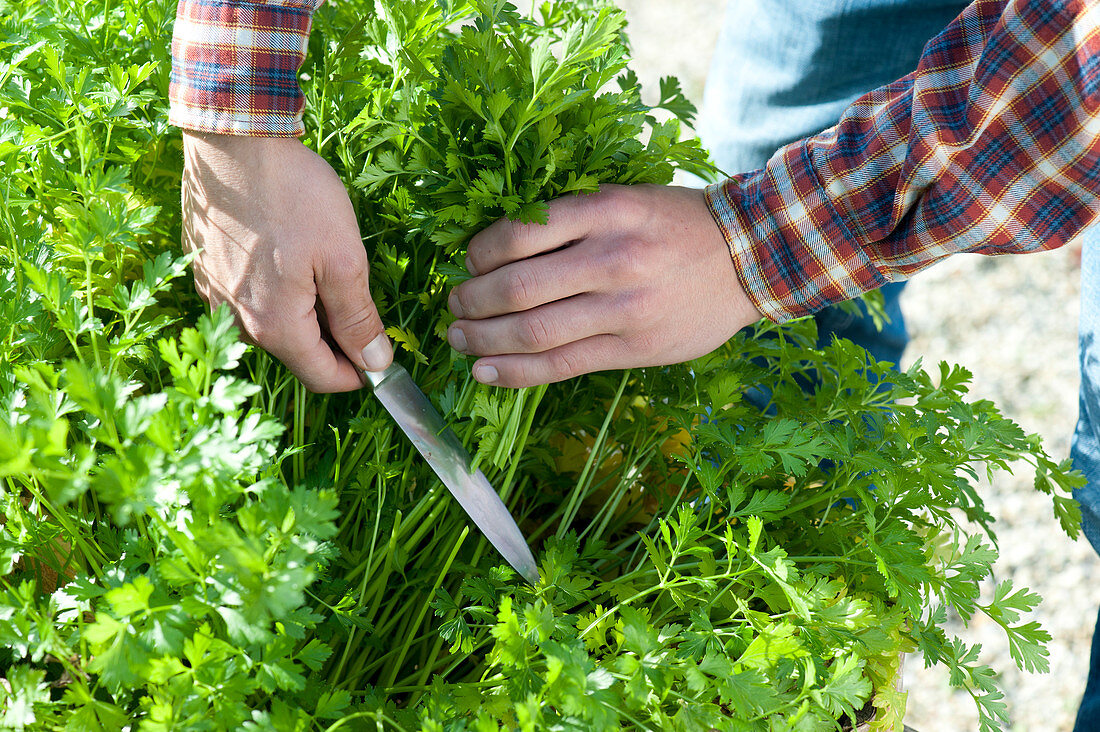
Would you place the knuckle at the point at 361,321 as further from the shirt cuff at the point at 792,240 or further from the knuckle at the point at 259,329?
the shirt cuff at the point at 792,240

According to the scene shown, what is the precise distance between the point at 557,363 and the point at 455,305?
124 millimetres

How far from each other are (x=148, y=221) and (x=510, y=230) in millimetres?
325

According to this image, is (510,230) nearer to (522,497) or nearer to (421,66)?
(421,66)

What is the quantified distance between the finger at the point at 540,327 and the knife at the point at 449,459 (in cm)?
7

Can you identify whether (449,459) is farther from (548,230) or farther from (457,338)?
(548,230)

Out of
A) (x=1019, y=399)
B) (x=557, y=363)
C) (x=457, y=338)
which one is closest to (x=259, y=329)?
(x=457, y=338)

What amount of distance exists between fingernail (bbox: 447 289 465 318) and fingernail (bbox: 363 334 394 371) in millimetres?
78

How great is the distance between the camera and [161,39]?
2.91 feet

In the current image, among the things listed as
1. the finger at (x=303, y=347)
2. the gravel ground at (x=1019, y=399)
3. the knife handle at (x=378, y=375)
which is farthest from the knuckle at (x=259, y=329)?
the gravel ground at (x=1019, y=399)

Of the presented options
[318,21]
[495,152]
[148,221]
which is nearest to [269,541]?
[148,221]

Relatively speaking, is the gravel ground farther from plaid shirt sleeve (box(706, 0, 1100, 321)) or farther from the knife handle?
the knife handle

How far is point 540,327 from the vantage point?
86 cm

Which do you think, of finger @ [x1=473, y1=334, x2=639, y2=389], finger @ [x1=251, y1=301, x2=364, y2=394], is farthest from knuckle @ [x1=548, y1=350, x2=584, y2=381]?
finger @ [x1=251, y1=301, x2=364, y2=394]

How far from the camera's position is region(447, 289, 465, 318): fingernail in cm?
86
